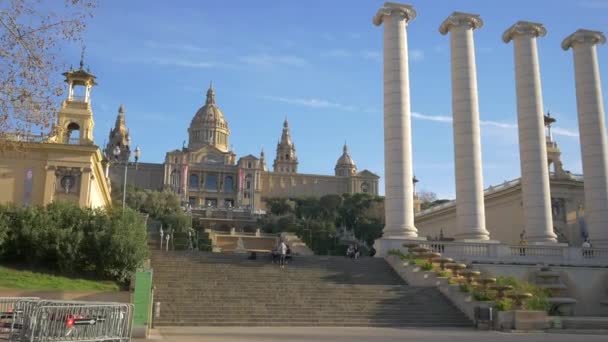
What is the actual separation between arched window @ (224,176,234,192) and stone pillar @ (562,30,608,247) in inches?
5544

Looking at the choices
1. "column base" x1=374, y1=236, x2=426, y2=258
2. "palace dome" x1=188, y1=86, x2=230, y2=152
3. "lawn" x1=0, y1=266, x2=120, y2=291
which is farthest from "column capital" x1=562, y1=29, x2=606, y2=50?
"palace dome" x1=188, y1=86, x2=230, y2=152

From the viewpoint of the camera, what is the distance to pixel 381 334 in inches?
802

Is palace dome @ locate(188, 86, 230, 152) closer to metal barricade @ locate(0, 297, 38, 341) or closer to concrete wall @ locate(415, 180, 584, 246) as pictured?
concrete wall @ locate(415, 180, 584, 246)

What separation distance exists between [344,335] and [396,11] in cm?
2372

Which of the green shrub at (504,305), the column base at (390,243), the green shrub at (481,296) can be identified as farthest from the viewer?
the column base at (390,243)

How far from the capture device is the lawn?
23.8 metres

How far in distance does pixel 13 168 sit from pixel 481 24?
Answer: 34546 millimetres

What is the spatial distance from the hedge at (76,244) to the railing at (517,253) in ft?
49.4

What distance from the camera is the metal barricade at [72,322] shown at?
538 inches

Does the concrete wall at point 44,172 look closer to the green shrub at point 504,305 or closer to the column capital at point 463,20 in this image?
the column capital at point 463,20

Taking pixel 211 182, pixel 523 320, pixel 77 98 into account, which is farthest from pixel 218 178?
pixel 523 320

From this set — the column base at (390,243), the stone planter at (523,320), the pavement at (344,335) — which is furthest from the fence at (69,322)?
the column base at (390,243)

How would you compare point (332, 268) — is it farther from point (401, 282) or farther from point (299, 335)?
point (299, 335)

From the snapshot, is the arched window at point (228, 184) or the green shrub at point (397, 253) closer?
the green shrub at point (397, 253)
